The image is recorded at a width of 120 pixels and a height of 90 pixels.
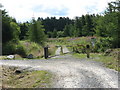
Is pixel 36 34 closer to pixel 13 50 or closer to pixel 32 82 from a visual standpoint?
pixel 13 50

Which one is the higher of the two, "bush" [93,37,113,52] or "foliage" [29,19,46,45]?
"foliage" [29,19,46,45]

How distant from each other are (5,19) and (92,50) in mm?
15616

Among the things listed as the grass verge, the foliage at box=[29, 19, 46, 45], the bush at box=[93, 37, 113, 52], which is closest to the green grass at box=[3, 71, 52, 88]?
the grass verge

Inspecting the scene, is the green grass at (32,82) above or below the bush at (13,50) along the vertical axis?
below

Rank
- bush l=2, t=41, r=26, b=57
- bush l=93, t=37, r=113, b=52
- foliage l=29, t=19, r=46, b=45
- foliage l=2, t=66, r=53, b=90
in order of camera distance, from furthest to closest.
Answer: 1. foliage l=29, t=19, r=46, b=45
2. bush l=2, t=41, r=26, b=57
3. bush l=93, t=37, r=113, b=52
4. foliage l=2, t=66, r=53, b=90

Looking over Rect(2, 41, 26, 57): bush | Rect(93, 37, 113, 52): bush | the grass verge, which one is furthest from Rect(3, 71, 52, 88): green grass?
Rect(2, 41, 26, 57): bush

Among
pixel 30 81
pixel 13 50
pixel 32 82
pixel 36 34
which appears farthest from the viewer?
pixel 36 34

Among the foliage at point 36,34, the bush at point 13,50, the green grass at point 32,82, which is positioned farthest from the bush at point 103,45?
the foliage at point 36,34

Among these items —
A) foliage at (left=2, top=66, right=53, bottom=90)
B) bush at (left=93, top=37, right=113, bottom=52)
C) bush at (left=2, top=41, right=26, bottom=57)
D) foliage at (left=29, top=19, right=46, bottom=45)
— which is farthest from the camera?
foliage at (left=29, top=19, right=46, bottom=45)

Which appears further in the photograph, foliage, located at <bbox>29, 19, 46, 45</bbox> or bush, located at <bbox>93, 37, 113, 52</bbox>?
foliage, located at <bbox>29, 19, 46, 45</bbox>

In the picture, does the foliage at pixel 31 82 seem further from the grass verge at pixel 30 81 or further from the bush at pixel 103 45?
the bush at pixel 103 45

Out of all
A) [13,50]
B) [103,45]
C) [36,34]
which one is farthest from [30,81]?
[36,34]

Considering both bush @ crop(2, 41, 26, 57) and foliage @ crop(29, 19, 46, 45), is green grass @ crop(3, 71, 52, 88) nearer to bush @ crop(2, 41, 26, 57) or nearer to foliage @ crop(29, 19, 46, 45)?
bush @ crop(2, 41, 26, 57)

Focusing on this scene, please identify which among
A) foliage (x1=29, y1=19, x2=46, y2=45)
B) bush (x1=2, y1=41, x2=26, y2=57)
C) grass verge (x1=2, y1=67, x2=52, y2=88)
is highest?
foliage (x1=29, y1=19, x2=46, y2=45)
